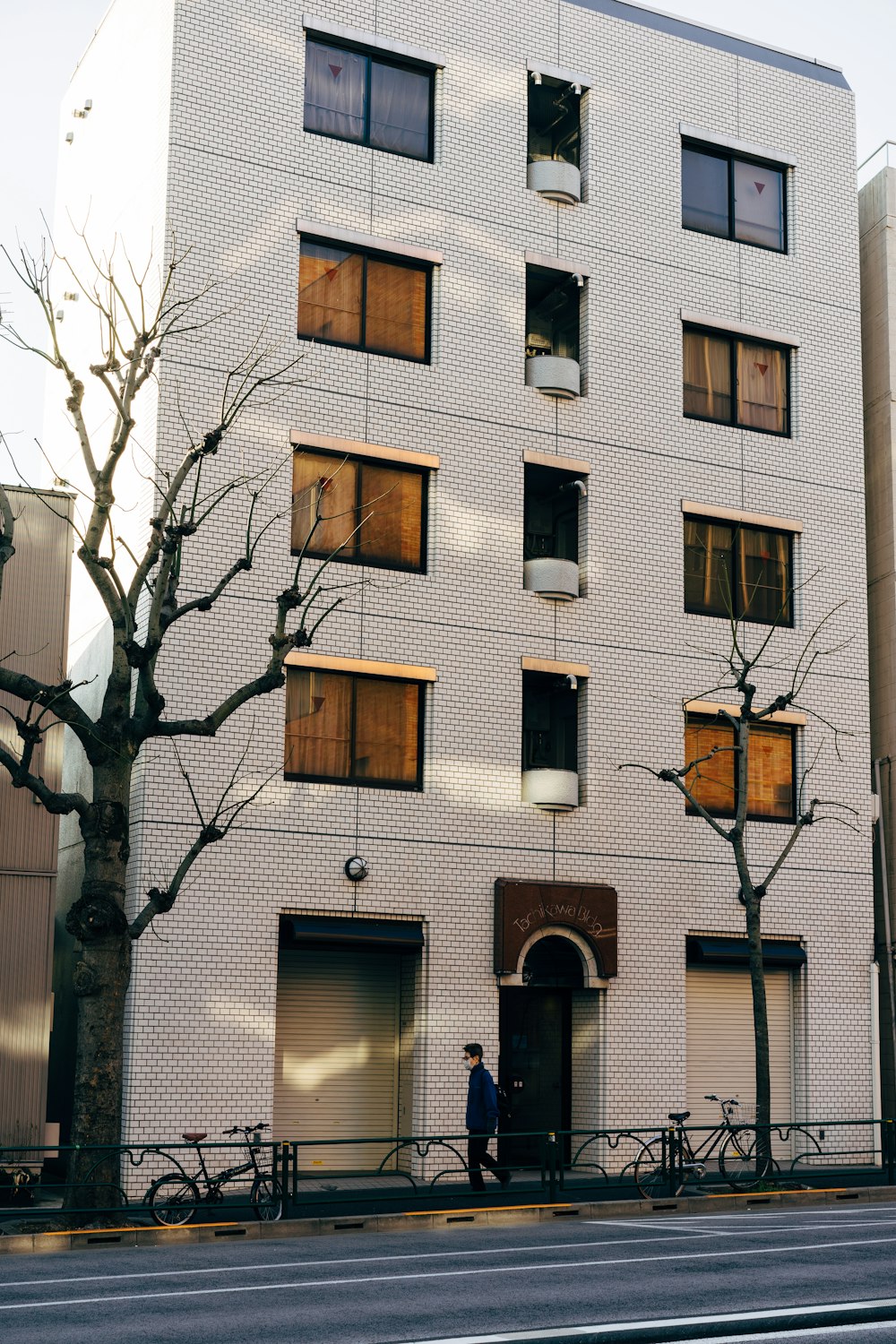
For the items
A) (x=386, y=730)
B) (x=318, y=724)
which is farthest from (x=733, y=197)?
(x=318, y=724)

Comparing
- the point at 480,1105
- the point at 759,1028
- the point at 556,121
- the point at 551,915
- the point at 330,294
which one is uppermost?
the point at 556,121

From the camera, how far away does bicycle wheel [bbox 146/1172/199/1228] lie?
58.7 feet

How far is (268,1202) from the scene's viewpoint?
18578mm

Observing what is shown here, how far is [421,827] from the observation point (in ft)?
80.0

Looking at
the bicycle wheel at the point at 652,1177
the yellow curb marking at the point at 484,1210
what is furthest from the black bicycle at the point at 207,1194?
the bicycle wheel at the point at 652,1177

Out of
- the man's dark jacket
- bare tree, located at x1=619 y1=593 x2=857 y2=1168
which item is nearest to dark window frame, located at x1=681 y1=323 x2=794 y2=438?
bare tree, located at x1=619 y1=593 x2=857 y2=1168

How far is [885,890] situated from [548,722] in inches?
293

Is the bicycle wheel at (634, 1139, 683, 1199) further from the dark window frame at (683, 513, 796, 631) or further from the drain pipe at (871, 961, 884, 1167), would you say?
the dark window frame at (683, 513, 796, 631)

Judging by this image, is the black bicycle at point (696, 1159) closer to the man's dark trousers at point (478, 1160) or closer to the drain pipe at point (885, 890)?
the man's dark trousers at point (478, 1160)

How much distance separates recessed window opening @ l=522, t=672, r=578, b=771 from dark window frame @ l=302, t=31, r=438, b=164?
28.1 ft

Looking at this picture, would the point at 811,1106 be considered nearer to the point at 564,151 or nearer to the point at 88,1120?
the point at 88,1120

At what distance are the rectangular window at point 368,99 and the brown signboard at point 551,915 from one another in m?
11.8

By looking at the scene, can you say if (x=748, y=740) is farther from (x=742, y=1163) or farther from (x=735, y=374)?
(x=742, y=1163)

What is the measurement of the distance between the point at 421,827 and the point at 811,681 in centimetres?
817
